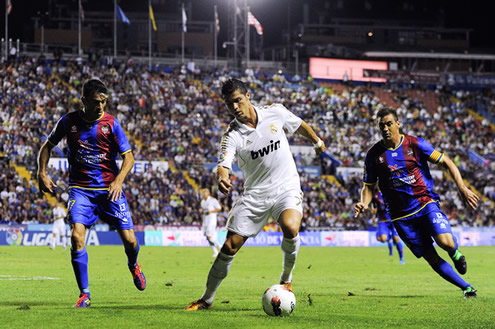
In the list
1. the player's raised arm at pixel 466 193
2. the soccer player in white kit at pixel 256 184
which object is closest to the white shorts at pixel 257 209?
the soccer player in white kit at pixel 256 184

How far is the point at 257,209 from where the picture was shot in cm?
1018

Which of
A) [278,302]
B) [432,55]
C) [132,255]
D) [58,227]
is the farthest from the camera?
[432,55]

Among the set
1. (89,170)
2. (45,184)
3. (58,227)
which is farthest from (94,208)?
(58,227)

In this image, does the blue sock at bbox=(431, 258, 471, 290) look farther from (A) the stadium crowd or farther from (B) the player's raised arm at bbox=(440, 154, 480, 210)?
(A) the stadium crowd

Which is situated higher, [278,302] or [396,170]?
[396,170]

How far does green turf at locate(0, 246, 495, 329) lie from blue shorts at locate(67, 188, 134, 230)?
1.19 m

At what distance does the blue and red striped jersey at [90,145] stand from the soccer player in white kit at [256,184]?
1922 mm

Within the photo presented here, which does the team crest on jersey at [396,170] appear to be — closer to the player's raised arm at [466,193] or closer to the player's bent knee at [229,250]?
the player's raised arm at [466,193]

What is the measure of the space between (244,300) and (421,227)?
302 cm

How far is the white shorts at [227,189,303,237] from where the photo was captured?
33.2 ft

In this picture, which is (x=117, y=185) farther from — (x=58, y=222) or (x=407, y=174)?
(x=58, y=222)

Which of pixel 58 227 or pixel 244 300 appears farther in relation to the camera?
pixel 58 227

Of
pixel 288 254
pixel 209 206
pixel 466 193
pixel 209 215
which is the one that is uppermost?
pixel 466 193

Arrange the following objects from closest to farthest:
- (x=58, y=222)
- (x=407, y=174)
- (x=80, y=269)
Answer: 1. (x=80, y=269)
2. (x=407, y=174)
3. (x=58, y=222)
